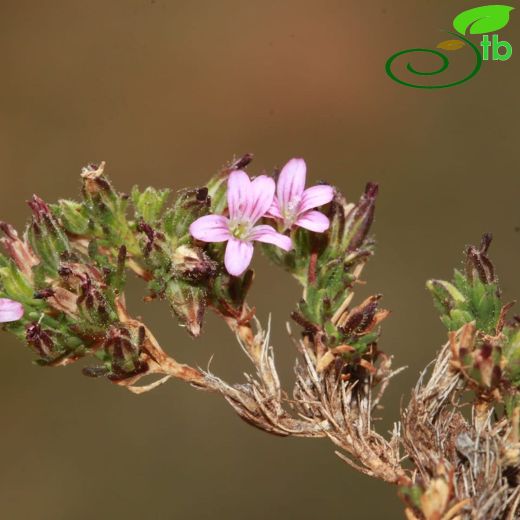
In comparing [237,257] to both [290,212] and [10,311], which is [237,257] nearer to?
[290,212]

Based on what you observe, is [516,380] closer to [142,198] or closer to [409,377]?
[142,198]

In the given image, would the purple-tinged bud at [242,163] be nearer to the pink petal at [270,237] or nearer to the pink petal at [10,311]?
the pink petal at [270,237]

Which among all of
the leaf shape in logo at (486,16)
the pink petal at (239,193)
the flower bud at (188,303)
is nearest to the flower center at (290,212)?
the pink petal at (239,193)

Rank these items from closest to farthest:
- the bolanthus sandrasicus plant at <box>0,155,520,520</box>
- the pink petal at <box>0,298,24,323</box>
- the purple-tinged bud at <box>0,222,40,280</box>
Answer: the bolanthus sandrasicus plant at <box>0,155,520,520</box>, the pink petal at <box>0,298,24,323</box>, the purple-tinged bud at <box>0,222,40,280</box>

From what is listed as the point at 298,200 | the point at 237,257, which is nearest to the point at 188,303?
the point at 237,257

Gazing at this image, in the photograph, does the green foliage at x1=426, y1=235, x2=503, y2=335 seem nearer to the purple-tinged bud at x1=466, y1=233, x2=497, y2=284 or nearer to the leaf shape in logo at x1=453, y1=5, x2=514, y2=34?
the purple-tinged bud at x1=466, y1=233, x2=497, y2=284

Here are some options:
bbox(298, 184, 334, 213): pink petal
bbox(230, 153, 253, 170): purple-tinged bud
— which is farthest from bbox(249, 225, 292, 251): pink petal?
bbox(230, 153, 253, 170): purple-tinged bud

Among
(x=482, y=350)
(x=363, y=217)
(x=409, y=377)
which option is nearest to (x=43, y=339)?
(x=363, y=217)
